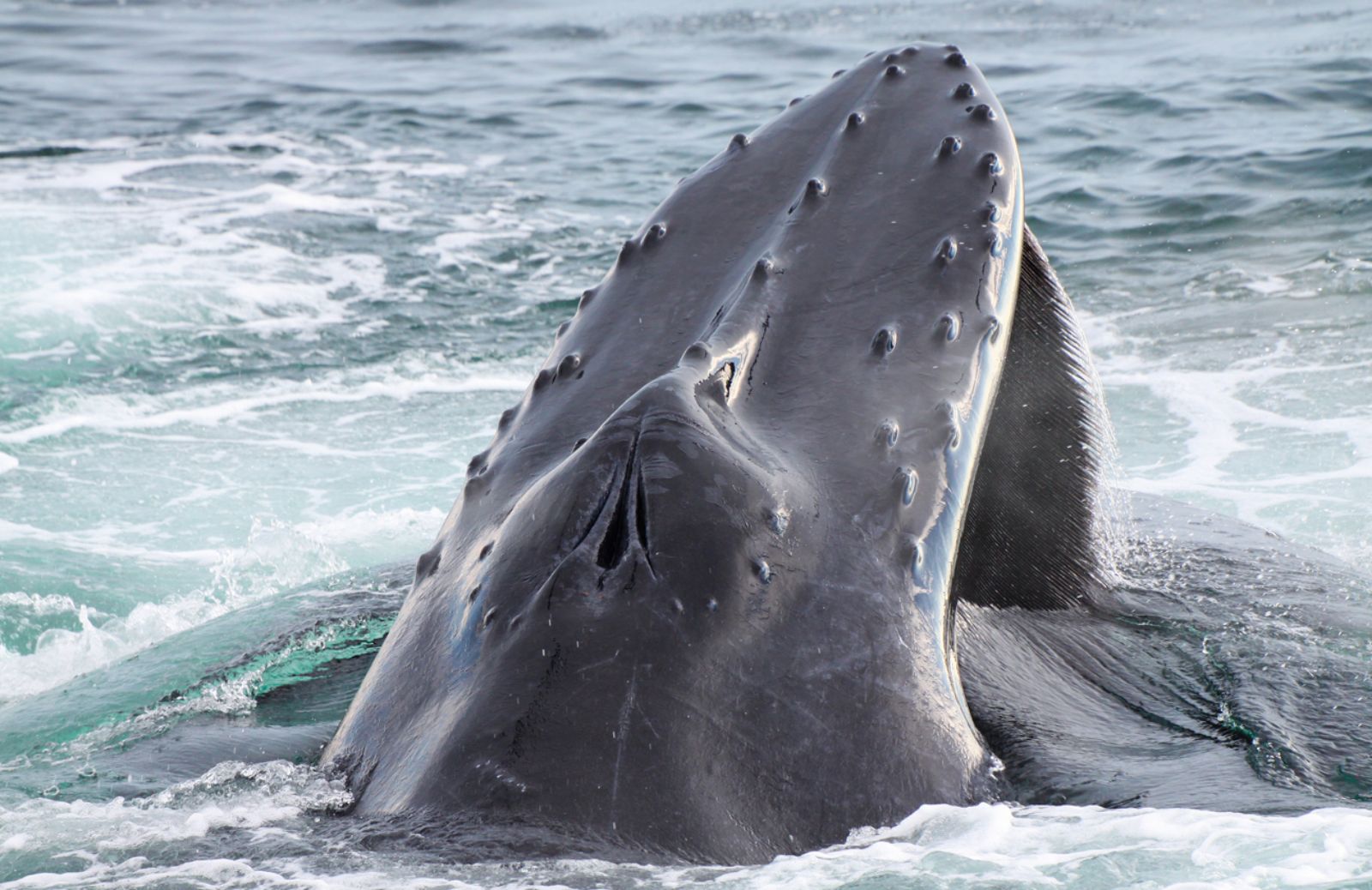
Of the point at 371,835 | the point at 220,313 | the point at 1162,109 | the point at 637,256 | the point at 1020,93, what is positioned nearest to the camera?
the point at 371,835

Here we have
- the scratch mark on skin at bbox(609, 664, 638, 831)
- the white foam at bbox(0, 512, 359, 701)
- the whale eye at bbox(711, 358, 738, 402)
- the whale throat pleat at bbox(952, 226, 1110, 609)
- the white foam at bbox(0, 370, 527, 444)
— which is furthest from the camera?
the white foam at bbox(0, 370, 527, 444)

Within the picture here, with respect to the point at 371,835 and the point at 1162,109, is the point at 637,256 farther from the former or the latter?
the point at 1162,109

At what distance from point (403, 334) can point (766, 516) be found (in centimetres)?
1049

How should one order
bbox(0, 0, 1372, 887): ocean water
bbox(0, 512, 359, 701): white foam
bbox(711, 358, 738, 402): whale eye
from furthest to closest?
bbox(0, 512, 359, 701): white foam < bbox(711, 358, 738, 402): whale eye < bbox(0, 0, 1372, 887): ocean water

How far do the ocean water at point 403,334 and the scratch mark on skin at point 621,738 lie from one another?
0.33 ft

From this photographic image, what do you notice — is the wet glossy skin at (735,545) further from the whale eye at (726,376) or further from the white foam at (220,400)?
the white foam at (220,400)

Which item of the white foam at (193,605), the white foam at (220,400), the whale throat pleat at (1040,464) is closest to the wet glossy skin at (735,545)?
the whale throat pleat at (1040,464)

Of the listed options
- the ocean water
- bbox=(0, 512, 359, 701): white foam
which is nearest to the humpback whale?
the ocean water

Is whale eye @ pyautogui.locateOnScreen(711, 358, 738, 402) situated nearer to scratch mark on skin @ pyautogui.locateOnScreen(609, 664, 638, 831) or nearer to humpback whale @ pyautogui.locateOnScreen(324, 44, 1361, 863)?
humpback whale @ pyautogui.locateOnScreen(324, 44, 1361, 863)

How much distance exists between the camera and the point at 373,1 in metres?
34.1

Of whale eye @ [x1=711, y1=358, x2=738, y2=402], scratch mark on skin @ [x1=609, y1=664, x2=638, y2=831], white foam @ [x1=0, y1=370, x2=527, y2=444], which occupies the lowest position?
scratch mark on skin @ [x1=609, y1=664, x2=638, y2=831]

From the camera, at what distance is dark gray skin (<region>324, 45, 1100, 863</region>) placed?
274 cm

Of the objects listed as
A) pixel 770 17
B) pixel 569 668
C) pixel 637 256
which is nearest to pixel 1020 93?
pixel 770 17

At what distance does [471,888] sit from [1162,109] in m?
18.2
